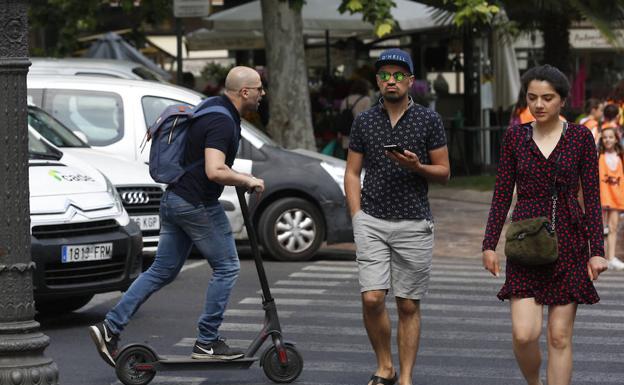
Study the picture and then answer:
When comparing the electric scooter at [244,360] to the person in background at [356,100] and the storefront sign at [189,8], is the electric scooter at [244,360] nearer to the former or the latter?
the person in background at [356,100]

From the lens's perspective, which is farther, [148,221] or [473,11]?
[473,11]

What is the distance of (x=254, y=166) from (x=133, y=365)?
660cm

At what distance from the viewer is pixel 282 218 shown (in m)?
14.1

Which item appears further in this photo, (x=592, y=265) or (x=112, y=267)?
(x=112, y=267)

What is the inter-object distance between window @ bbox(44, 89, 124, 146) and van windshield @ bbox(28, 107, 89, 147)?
96 cm

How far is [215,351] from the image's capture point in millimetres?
7801

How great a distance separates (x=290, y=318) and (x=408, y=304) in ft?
9.92

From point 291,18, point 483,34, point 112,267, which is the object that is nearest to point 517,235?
point 112,267

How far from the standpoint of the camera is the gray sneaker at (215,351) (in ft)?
25.4

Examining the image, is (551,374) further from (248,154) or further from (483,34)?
(483,34)

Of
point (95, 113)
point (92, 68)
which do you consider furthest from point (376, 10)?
point (95, 113)

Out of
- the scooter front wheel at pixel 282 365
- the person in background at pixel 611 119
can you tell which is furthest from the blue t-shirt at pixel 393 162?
the person in background at pixel 611 119

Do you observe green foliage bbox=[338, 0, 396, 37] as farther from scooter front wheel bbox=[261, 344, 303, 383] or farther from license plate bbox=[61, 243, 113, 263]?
scooter front wheel bbox=[261, 344, 303, 383]

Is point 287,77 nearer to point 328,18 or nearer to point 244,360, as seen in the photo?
point 328,18
